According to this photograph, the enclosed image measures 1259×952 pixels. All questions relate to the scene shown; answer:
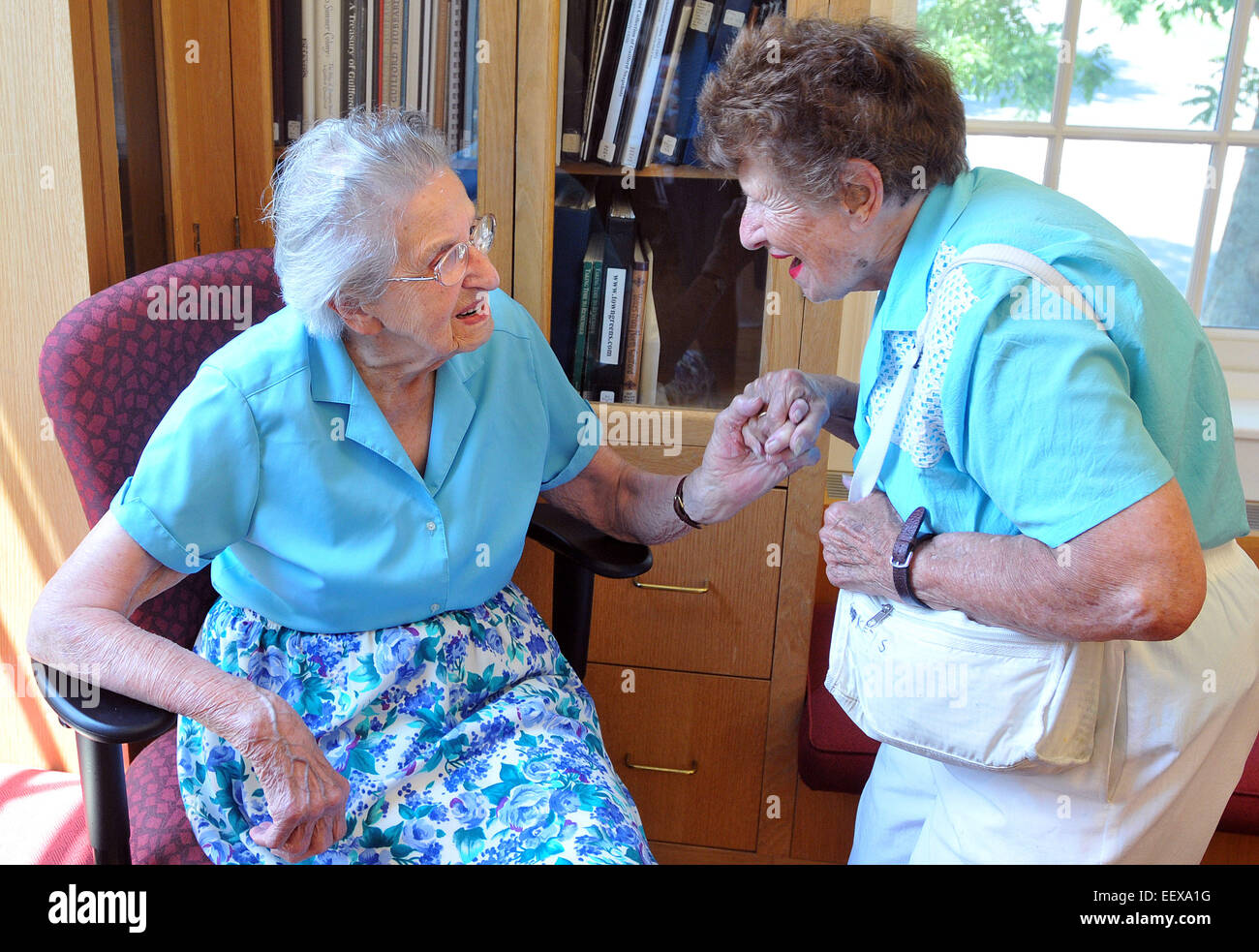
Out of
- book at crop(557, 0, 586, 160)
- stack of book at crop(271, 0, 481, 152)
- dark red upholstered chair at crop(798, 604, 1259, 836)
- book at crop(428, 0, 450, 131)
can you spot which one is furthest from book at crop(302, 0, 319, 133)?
dark red upholstered chair at crop(798, 604, 1259, 836)

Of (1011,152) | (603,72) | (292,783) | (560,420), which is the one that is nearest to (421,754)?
(292,783)

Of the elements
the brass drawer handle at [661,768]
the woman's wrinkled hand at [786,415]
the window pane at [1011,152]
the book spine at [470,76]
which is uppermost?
the book spine at [470,76]

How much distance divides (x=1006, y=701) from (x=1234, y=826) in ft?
3.15

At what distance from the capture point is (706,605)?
203cm

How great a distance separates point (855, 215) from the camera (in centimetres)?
119

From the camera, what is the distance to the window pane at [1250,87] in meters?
2.22

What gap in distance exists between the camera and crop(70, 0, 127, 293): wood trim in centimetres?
160

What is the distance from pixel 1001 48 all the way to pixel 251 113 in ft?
5.09

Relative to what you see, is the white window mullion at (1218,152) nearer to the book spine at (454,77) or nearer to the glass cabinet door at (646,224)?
the glass cabinet door at (646,224)

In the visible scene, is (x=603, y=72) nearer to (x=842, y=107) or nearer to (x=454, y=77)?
(x=454, y=77)

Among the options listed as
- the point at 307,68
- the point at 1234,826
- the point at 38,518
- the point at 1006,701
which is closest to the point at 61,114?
the point at 307,68

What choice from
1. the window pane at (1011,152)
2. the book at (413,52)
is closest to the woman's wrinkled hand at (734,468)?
the book at (413,52)

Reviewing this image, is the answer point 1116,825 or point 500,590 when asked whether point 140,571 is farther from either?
point 1116,825

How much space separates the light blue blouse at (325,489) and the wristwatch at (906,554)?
1.83 feet
